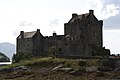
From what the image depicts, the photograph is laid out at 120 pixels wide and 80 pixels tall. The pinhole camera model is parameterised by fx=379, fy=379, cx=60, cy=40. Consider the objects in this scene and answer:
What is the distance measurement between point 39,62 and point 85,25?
21.6 meters

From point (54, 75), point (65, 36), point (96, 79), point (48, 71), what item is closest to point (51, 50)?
point (65, 36)

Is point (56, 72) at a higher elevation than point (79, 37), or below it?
below

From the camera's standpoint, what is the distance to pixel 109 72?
3337 inches

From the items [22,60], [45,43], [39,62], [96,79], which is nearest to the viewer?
[96,79]

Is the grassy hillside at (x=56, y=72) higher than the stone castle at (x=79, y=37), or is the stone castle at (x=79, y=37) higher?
the stone castle at (x=79, y=37)

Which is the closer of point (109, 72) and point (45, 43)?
point (109, 72)

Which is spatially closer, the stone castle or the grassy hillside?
the grassy hillside

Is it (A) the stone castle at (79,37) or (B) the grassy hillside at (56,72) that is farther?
(A) the stone castle at (79,37)

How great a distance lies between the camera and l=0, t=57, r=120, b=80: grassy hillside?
81256mm

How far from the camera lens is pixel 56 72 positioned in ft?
292

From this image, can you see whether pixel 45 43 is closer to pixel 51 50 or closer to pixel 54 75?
pixel 51 50

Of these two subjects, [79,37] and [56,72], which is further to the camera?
[79,37]

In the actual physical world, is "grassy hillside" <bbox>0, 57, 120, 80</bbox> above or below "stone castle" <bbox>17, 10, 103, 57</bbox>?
below

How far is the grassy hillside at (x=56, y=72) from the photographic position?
81.3m
